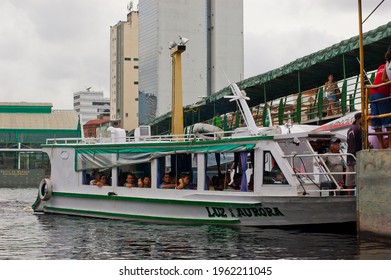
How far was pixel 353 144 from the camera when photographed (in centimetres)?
1806

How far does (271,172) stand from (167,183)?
376 cm

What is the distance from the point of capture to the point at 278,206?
1867cm

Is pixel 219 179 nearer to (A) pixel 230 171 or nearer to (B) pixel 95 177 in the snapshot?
(A) pixel 230 171

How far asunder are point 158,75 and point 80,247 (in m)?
82.6

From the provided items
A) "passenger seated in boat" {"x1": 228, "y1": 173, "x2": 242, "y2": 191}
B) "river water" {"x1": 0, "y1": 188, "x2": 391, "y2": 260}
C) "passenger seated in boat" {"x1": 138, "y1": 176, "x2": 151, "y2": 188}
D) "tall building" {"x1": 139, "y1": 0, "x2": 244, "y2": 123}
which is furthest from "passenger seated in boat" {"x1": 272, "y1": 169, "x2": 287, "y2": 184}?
"tall building" {"x1": 139, "y1": 0, "x2": 244, "y2": 123}

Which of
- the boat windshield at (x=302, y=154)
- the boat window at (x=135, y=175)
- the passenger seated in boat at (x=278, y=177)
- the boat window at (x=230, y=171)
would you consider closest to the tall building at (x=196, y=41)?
the boat window at (x=135, y=175)

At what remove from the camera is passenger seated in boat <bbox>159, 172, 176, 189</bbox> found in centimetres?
2150

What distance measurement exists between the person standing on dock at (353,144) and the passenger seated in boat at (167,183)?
5331mm

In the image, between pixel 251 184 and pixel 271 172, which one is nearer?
pixel 271 172

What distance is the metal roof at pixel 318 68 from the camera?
86.2 feet

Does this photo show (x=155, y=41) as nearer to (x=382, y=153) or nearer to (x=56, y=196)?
(x=56, y=196)

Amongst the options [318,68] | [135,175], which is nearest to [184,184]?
[135,175]

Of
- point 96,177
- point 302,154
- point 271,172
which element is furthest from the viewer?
point 96,177
